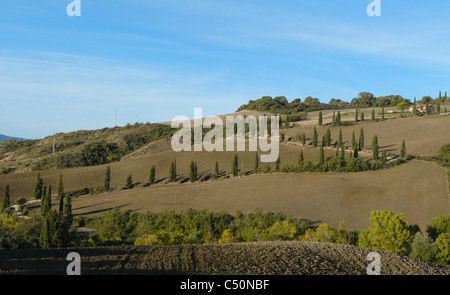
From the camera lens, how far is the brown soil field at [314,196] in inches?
2201

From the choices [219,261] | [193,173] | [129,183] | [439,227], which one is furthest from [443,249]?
[129,183]

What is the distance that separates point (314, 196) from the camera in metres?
62.5

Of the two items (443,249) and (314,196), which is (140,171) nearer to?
(314,196)

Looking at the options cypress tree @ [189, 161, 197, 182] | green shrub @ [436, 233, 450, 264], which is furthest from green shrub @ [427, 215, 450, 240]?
cypress tree @ [189, 161, 197, 182]

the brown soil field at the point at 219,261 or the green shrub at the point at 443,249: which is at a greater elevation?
the brown soil field at the point at 219,261

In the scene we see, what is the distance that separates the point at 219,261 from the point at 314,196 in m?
40.1

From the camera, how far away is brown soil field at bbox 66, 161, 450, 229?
55.9 metres

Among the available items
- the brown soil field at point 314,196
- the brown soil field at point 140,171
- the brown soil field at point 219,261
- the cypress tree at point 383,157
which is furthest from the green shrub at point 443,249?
the brown soil field at point 140,171

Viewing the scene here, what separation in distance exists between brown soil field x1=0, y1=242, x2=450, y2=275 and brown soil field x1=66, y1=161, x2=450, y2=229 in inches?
904

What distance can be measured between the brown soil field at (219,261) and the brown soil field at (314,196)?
23.0 m

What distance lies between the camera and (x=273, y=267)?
78.2 ft

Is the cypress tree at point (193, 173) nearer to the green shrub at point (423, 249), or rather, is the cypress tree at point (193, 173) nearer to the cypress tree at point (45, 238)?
the cypress tree at point (45, 238)

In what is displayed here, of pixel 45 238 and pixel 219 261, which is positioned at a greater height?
pixel 219 261
